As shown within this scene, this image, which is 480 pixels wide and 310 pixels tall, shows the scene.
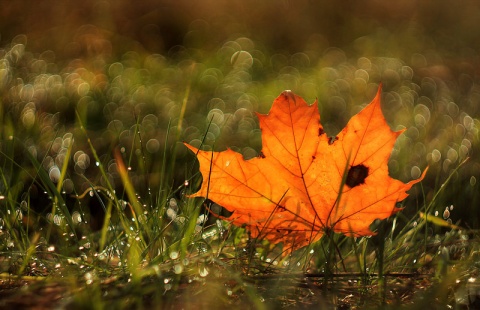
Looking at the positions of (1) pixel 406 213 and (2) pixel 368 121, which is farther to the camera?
(1) pixel 406 213

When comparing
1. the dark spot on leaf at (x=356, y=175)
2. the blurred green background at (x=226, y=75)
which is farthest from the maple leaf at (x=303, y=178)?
the blurred green background at (x=226, y=75)

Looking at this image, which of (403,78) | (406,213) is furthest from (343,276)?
(403,78)

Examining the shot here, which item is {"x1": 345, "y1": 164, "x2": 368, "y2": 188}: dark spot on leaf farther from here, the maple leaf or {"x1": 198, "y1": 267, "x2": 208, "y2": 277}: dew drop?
{"x1": 198, "y1": 267, "x2": 208, "y2": 277}: dew drop

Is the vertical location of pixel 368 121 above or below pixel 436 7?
above

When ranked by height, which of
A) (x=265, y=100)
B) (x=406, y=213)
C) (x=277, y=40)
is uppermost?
(x=406, y=213)

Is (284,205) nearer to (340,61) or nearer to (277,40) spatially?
(340,61)

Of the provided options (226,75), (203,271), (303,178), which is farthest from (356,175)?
(226,75)

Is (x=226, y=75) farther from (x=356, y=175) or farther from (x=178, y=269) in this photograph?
(x=178, y=269)

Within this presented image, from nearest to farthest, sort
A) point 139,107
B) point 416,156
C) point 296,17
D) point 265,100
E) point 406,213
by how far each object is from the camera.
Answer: point 406,213, point 416,156, point 139,107, point 265,100, point 296,17
